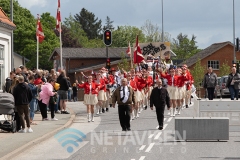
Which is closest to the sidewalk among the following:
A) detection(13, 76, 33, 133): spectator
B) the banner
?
detection(13, 76, 33, 133): spectator

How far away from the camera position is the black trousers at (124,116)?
23125 mm

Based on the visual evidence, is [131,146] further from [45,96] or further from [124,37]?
[124,37]

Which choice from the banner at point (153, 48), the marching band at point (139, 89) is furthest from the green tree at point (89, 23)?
the marching band at point (139, 89)

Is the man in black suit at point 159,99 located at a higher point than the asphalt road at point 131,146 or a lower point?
higher

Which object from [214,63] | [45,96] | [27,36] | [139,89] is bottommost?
[45,96]

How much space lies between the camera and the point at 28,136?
70.7 ft

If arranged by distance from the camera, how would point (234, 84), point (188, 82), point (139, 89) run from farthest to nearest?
point (234, 84)
point (188, 82)
point (139, 89)

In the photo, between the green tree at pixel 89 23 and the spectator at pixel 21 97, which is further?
the green tree at pixel 89 23

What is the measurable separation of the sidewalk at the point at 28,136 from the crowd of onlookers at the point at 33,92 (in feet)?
1.58

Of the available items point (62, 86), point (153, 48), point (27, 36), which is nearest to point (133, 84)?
point (62, 86)

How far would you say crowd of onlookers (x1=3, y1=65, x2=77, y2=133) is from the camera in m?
22.6

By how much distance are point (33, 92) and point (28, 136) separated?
480cm

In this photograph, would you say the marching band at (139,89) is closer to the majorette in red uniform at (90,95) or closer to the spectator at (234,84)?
the majorette in red uniform at (90,95)

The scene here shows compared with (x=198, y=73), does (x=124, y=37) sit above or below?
above
